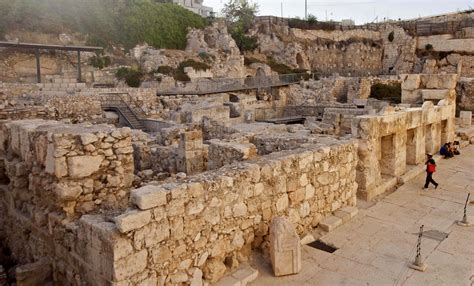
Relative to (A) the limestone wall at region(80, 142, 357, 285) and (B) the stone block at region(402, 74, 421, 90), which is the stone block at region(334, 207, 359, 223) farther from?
(B) the stone block at region(402, 74, 421, 90)

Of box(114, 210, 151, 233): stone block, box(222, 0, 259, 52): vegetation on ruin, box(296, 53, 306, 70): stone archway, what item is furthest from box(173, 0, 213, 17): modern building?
box(114, 210, 151, 233): stone block

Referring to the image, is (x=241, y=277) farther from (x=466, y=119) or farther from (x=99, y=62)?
(x=99, y=62)

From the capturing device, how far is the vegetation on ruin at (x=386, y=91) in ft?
106

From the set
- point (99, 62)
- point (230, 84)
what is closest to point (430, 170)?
point (230, 84)

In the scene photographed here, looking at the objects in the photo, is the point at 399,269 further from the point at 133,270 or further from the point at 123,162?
the point at 123,162

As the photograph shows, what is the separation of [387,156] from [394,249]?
4.31m

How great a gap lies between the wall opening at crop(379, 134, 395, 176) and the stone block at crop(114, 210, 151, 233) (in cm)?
758

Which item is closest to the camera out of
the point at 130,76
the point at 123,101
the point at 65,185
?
the point at 65,185

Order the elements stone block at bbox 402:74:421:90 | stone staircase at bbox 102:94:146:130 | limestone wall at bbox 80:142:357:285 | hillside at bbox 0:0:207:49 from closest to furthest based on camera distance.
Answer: limestone wall at bbox 80:142:357:285 < stone block at bbox 402:74:421:90 < stone staircase at bbox 102:94:146:130 < hillside at bbox 0:0:207:49

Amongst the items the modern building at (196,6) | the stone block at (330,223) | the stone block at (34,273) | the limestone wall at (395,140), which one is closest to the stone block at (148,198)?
the stone block at (34,273)

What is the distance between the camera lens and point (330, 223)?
682 cm

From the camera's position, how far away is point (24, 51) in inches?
1231

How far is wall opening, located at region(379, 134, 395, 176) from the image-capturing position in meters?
9.95

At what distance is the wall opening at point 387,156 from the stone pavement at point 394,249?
115 cm
